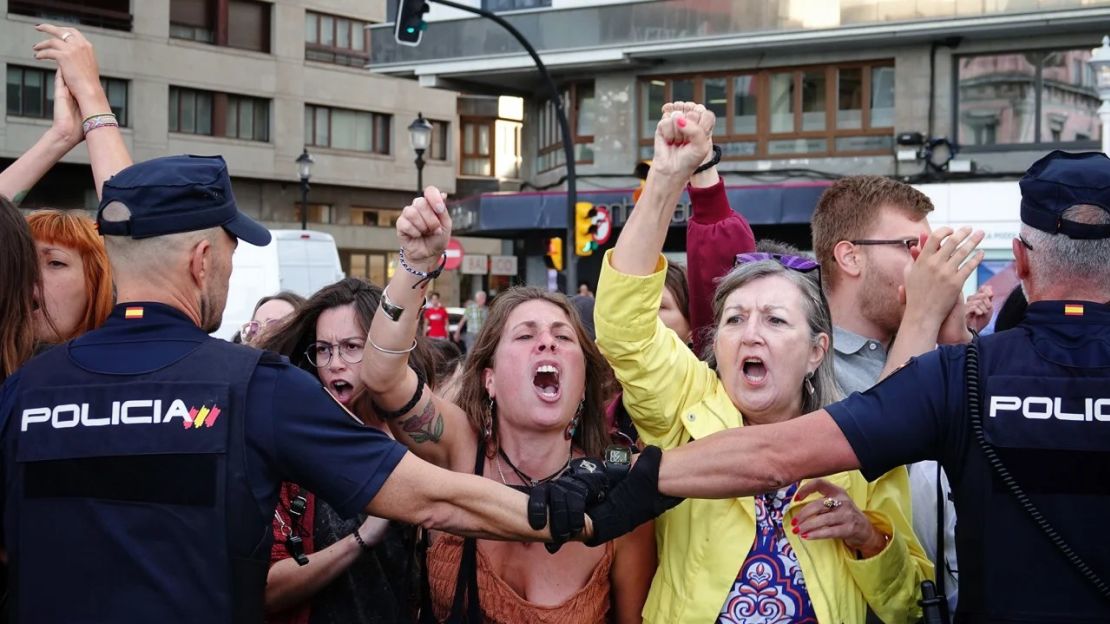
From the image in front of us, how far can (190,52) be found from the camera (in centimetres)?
4159

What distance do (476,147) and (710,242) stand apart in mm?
47848

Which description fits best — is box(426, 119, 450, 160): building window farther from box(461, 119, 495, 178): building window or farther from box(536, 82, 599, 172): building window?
box(536, 82, 599, 172): building window

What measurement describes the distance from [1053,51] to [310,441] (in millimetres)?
22807

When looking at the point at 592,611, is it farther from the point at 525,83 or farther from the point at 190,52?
the point at 190,52

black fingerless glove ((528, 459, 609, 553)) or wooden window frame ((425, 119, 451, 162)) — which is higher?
wooden window frame ((425, 119, 451, 162))

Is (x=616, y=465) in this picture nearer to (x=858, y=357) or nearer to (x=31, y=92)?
(x=858, y=357)

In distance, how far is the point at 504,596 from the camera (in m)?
3.82

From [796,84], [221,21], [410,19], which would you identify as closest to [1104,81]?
[410,19]

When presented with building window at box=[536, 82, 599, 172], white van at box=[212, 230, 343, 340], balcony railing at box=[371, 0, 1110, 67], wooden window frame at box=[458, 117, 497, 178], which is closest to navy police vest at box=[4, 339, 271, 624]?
white van at box=[212, 230, 343, 340]

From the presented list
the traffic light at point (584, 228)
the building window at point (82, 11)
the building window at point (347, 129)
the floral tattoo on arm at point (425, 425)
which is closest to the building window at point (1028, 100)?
the traffic light at point (584, 228)

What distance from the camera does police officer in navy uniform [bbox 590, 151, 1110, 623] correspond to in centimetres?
297

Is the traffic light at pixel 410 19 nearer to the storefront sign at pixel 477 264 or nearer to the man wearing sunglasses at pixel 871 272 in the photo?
the man wearing sunglasses at pixel 871 272

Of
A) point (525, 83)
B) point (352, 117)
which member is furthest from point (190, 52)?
point (525, 83)

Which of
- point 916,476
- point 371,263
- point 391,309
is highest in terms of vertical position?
point 371,263
